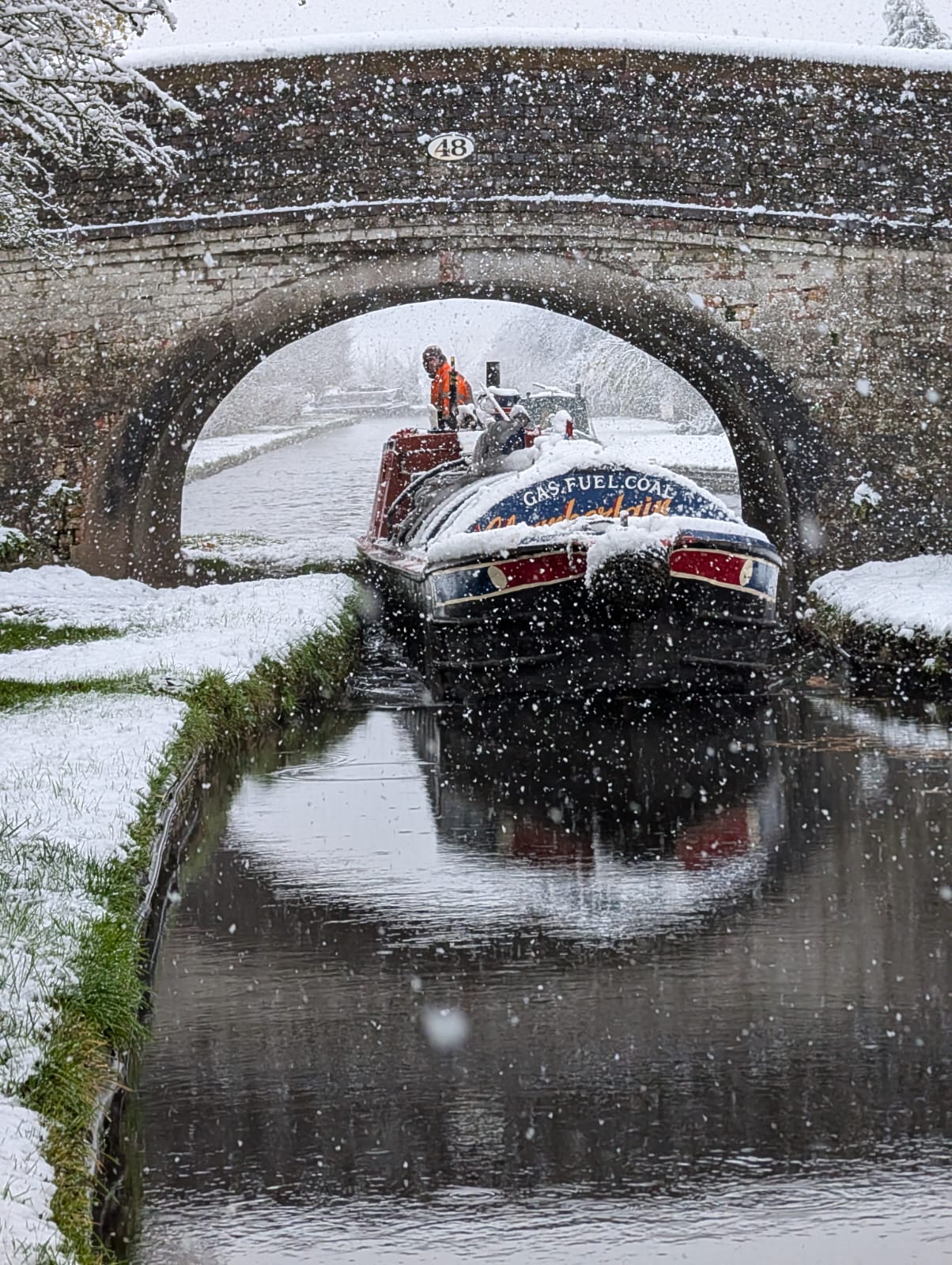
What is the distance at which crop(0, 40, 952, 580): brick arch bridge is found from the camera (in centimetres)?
1525

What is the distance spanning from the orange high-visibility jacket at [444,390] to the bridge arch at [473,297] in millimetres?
847

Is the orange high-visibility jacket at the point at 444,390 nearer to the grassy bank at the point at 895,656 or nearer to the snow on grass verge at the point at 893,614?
the snow on grass verge at the point at 893,614

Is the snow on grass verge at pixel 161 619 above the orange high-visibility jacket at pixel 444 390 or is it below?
below

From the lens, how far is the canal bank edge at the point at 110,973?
3.43 meters

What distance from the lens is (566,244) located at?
15438 millimetres

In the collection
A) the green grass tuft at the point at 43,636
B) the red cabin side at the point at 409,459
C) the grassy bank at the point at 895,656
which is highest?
the red cabin side at the point at 409,459

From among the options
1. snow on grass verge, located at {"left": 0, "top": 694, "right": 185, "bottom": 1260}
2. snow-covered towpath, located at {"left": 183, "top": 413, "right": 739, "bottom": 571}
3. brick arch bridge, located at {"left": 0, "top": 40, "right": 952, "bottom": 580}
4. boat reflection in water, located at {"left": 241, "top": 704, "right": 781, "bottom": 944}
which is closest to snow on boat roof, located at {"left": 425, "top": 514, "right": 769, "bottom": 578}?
boat reflection in water, located at {"left": 241, "top": 704, "right": 781, "bottom": 944}

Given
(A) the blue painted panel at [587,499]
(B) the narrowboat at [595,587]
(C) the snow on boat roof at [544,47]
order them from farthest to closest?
(C) the snow on boat roof at [544,47] < (A) the blue painted panel at [587,499] < (B) the narrowboat at [595,587]

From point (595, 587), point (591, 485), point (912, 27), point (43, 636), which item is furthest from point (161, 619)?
point (912, 27)

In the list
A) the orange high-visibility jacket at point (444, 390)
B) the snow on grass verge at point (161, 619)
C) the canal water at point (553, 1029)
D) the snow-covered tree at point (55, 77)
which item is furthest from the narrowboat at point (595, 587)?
the orange high-visibility jacket at point (444, 390)

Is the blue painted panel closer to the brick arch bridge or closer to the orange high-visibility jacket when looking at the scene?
the brick arch bridge

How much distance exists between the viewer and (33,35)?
8906 millimetres

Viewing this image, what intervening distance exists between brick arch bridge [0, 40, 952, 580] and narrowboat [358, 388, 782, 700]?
4.27m

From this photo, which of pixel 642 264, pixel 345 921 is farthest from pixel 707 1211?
pixel 642 264
